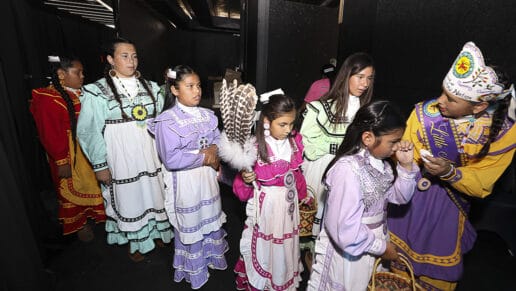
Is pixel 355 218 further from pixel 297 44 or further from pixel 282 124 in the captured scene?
pixel 297 44

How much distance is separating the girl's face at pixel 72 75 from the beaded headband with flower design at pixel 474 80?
10.7 ft

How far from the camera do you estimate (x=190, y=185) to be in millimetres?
1948

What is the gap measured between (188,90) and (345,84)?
1.19m

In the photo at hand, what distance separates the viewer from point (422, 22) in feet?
7.72

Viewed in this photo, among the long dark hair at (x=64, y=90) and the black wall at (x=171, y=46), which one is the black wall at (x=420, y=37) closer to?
the long dark hair at (x=64, y=90)

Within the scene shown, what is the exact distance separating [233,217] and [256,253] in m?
1.55

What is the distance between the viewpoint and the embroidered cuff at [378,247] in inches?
51.9

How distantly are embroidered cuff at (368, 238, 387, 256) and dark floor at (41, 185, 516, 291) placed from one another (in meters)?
1.13

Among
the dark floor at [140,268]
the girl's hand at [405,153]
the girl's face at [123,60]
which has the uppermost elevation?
the girl's face at [123,60]

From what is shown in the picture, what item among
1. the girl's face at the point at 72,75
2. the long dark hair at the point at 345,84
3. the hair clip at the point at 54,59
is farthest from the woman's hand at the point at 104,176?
the long dark hair at the point at 345,84

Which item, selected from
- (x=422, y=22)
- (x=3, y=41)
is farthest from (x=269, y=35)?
(x=3, y=41)

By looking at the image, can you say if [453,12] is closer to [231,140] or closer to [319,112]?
[319,112]

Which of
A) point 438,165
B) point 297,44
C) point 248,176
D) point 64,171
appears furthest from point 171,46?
point 438,165

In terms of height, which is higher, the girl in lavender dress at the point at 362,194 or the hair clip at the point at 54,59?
the hair clip at the point at 54,59
